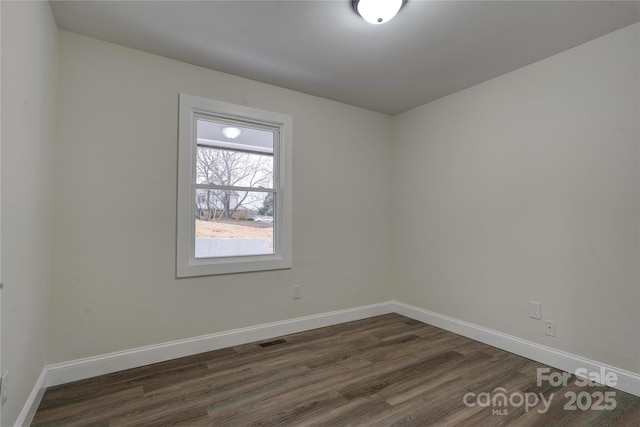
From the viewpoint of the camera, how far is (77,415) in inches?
72.7

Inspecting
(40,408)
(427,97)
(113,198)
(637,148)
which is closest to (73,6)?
(113,198)

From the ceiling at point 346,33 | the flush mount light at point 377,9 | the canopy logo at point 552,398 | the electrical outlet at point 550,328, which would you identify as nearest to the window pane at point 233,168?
the ceiling at point 346,33

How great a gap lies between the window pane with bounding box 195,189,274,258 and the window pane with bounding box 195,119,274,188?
0.12 metres

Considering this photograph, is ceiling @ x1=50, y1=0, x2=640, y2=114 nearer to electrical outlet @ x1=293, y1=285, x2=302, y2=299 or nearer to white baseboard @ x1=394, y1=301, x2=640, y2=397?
electrical outlet @ x1=293, y1=285, x2=302, y2=299

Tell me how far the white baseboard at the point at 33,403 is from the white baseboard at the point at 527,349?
3.29 m

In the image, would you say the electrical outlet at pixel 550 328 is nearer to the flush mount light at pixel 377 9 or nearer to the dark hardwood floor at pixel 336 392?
the dark hardwood floor at pixel 336 392

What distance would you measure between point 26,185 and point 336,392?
2170mm

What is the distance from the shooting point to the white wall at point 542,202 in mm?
2178

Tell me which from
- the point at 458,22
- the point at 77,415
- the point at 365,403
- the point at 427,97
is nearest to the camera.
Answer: the point at 77,415

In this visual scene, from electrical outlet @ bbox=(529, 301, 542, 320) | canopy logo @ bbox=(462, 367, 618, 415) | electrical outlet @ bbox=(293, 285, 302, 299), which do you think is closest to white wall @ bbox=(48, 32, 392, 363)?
electrical outlet @ bbox=(293, 285, 302, 299)

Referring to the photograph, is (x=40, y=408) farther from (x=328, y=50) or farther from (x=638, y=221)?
(x=638, y=221)

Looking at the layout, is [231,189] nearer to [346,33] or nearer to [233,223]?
[233,223]

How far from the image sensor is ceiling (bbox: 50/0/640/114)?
2.01 meters

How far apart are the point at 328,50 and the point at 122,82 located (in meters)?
1.61
